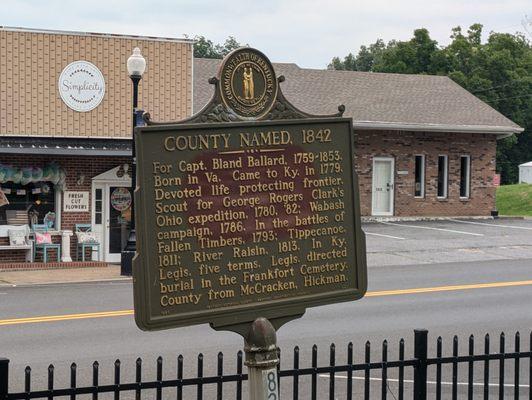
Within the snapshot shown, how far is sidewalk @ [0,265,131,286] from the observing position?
864 inches

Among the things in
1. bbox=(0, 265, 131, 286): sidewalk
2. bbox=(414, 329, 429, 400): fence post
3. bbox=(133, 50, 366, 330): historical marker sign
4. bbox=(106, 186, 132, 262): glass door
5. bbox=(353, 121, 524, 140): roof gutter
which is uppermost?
bbox=(353, 121, 524, 140): roof gutter

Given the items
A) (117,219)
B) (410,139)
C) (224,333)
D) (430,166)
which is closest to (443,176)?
(430,166)

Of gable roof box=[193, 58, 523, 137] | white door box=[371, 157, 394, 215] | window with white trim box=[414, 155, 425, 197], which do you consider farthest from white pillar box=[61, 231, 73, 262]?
window with white trim box=[414, 155, 425, 197]

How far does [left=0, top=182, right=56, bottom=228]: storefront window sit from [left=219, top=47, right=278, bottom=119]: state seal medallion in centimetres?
1968

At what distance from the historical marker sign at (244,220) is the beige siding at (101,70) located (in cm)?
1951

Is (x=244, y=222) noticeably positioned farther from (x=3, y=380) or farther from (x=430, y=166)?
(x=430, y=166)

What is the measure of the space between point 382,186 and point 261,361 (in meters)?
32.3

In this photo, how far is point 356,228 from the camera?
261 inches

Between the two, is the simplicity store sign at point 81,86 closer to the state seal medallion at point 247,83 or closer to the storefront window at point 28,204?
the storefront window at point 28,204

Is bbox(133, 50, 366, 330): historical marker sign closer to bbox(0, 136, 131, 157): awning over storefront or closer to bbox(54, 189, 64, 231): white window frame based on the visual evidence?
bbox(0, 136, 131, 157): awning over storefront

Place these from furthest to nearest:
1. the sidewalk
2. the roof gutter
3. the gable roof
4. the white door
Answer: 1. the white door
2. the gable roof
3. the roof gutter
4. the sidewalk

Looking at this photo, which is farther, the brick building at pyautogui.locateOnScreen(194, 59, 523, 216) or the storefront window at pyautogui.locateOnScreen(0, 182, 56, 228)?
the brick building at pyautogui.locateOnScreen(194, 59, 523, 216)

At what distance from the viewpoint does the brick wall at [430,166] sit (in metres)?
37.5

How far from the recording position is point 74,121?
25516 mm
